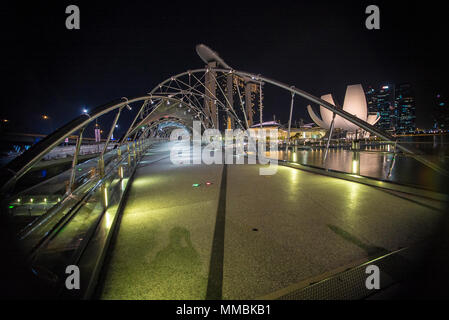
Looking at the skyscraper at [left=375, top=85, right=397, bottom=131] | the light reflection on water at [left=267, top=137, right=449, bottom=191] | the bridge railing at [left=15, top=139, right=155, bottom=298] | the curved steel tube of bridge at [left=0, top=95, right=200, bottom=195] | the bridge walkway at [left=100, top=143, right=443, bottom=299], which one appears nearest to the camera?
the bridge railing at [left=15, top=139, right=155, bottom=298]

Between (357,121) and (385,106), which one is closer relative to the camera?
(357,121)

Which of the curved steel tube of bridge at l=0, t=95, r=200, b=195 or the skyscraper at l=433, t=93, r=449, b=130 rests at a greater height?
the skyscraper at l=433, t=93, r=449, b=130

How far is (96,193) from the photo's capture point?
3.19 metres

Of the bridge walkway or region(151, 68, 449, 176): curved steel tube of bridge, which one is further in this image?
region(151, 68, 449, 176): curved steel tube of bridge

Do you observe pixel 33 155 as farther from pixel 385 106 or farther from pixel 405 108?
pixel 385 106

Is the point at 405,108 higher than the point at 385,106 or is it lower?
lower

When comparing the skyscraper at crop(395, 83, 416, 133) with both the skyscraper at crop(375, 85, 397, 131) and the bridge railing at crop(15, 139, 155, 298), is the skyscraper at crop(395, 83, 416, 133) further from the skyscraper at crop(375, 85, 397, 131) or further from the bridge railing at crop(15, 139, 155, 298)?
the bridge railing at crop(15, 139, 155, 298)

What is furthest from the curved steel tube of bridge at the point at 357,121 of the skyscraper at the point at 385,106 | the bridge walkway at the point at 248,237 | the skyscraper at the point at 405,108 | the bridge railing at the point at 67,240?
the skyscraper at the point at 385,106

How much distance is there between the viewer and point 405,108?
113125 mm

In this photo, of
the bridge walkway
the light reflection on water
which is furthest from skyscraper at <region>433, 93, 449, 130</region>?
the bridge walkway

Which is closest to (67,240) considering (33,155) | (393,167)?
(33,155)

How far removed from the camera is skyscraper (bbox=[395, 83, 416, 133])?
111000 millimetres
